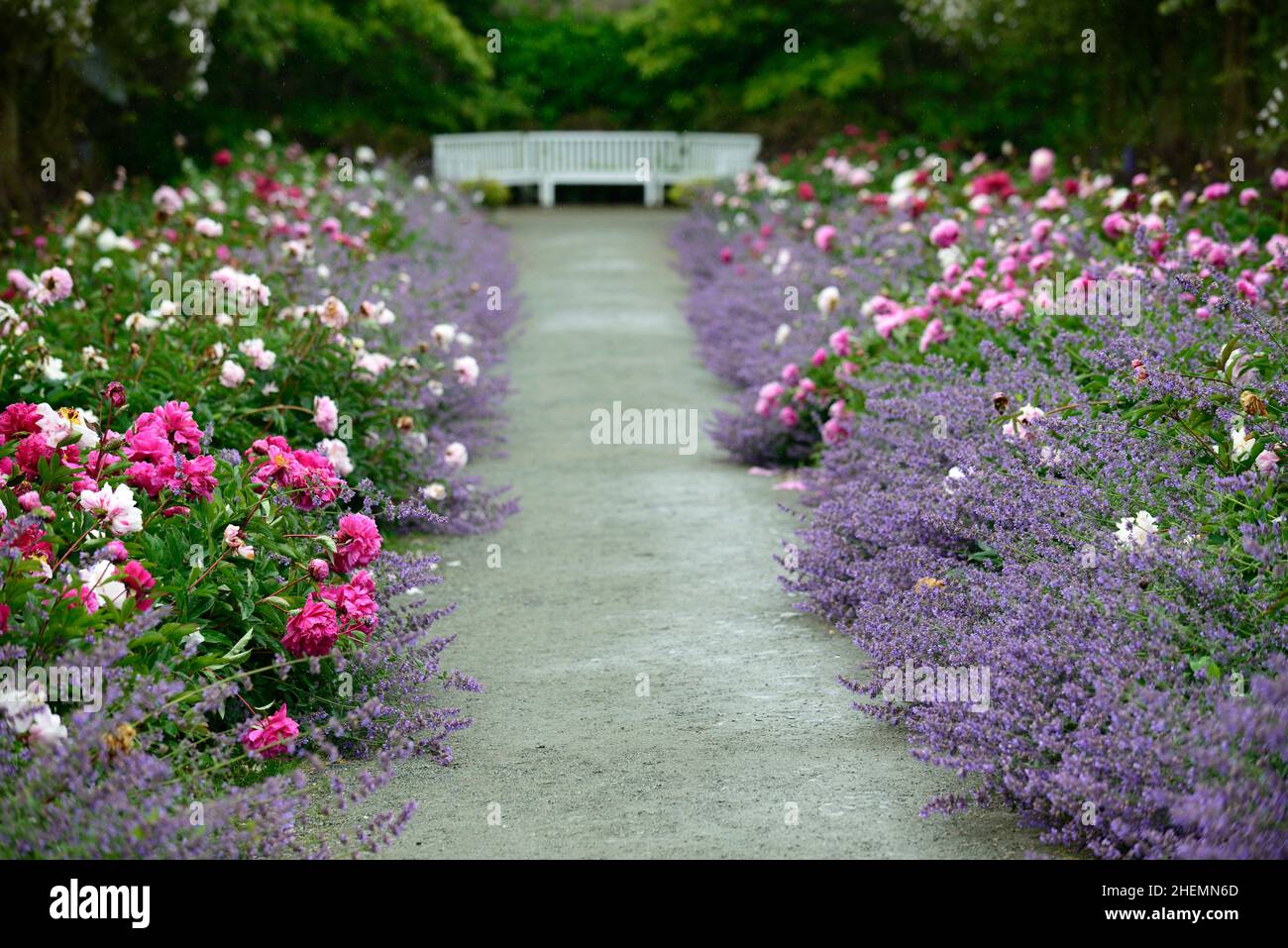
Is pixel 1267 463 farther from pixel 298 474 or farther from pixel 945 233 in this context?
pixel 945 233

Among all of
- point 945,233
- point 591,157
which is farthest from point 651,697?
point 591,157

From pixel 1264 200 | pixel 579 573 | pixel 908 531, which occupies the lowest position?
pixel 579 573

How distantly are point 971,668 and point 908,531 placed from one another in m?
1.04

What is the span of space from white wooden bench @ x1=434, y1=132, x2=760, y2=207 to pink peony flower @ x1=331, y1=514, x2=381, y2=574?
67.9 ft

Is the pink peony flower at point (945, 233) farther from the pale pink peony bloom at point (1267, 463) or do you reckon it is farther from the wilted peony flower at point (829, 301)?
the pale pink peony bloom at point (1267, 463)

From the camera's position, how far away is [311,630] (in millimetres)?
3301

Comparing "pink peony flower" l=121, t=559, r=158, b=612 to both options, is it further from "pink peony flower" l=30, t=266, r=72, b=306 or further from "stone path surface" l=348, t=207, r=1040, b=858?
"pink peony flower" l=30, t=266, r=72, b=306

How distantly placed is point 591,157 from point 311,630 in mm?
21538

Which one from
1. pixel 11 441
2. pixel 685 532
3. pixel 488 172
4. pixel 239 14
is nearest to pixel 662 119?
pixel 488 172

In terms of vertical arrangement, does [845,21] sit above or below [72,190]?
above

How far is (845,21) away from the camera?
22.8 metres

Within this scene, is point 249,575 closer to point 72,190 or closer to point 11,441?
point 11,441

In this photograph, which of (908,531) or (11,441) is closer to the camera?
(11,441)
